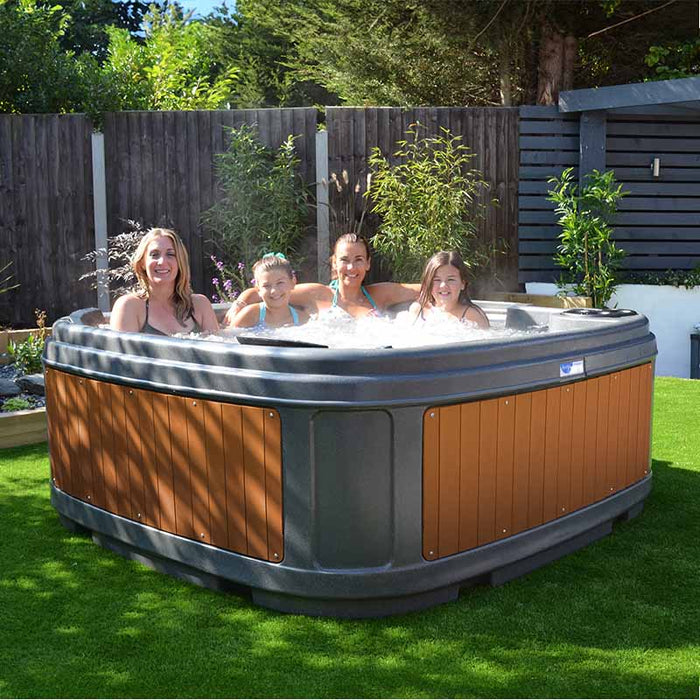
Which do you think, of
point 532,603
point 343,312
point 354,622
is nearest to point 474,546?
point 532,603

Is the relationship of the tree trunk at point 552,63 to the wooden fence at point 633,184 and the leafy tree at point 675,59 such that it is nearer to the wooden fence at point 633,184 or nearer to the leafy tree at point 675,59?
the leafy tree at point 675,59

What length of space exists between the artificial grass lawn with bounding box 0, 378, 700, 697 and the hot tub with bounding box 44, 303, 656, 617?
0.10m

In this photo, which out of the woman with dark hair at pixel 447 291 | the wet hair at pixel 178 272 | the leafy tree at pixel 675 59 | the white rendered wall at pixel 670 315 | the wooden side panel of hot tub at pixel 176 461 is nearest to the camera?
the wooden side panel of hot tub at pixel 176 461

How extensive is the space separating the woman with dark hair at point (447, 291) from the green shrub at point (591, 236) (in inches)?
101

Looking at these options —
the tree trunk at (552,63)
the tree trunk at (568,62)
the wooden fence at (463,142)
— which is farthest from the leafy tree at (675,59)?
the wooden fence at (463,142)

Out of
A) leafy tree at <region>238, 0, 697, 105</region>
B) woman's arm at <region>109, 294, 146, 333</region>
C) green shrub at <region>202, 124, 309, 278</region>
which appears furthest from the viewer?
leafy tree at <region>238, 0, 697, 105</region>

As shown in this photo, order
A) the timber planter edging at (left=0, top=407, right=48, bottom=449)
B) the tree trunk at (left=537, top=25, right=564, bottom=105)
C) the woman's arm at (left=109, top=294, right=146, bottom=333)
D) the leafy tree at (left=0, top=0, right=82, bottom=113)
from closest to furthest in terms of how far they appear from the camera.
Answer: the woman's arm at (left=109, top=294, right=146, bottom=333)
the timber planter edging at (left=0, top=407, right=48, bottom=449)
the leafy tree at (left=0, top=0, right=82, bottom=113)
the tree trunk at (left=537, top=25, right=564, bottom=105)

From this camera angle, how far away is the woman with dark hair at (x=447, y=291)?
3.98 meters

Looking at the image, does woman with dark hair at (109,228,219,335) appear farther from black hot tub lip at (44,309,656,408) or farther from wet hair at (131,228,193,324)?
black hot tub lip at (44,309,656,408)

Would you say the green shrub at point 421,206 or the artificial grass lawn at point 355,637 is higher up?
the green shrub at point 421,206

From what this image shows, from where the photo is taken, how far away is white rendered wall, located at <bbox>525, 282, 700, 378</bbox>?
261 inches

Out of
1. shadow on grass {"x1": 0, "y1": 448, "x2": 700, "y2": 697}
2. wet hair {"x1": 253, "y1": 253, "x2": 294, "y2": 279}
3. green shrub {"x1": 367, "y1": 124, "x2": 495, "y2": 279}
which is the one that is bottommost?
shadow on grass {"x1": 0, "y1": 448, "x2": 700, "y2": 697}

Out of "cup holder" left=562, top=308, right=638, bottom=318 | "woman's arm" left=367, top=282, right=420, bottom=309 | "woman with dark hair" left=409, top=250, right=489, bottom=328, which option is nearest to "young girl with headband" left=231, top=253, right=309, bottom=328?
"woman's arm" left=367, top=282, right=420, bottom=309

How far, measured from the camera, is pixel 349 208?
7152mm
